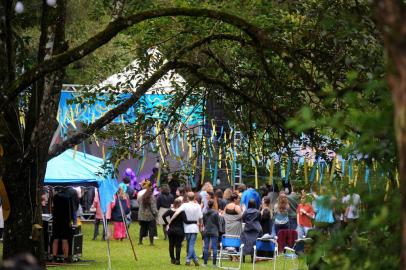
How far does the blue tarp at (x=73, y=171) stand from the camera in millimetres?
20250

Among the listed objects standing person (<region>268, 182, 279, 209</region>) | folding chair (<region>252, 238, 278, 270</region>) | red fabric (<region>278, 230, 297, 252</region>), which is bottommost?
folding chair (<region>252, 238, 278, 270</region>)

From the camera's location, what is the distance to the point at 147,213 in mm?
24828

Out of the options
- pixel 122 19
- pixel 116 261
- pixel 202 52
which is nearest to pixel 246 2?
pixel 202 52

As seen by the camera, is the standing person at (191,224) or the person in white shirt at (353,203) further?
the standing person at (191,224)

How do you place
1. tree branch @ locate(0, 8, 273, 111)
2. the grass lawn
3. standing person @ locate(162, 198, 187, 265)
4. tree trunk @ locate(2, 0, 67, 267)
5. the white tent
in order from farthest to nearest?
standing person @ locate(162, 198, 187, 265)
the grass lawn
the white tent
tree trunk @ locate(2, 0, 67, 267)
tree branch @ locate(0, 8, 273, 111)

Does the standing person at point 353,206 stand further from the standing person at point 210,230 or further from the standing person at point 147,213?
the standing person at point 147,213

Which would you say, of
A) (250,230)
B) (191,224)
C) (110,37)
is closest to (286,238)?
(250,230)

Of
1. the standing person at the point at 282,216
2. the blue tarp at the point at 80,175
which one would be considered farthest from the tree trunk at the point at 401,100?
the standing person at the point at 282,216

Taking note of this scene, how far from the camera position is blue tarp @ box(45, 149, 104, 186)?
2025 cm

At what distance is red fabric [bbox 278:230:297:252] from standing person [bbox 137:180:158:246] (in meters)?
5.80

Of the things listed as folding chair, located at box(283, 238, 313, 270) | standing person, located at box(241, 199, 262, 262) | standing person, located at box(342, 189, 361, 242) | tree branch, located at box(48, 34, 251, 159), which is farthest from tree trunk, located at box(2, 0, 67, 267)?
standing person, located at box(241, 199, 262, 262)

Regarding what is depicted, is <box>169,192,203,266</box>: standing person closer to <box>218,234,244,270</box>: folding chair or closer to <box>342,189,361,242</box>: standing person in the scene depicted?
<box>218,234,244,270</box>: folding chair

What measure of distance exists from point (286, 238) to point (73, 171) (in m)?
5.01

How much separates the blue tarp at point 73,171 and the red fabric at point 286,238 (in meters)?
4.16
